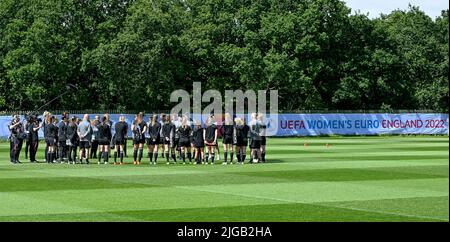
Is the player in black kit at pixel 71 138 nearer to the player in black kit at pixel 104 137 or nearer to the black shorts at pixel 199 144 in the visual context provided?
the player in black kit at pixel 104 137

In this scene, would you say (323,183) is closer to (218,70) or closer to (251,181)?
(251,181)

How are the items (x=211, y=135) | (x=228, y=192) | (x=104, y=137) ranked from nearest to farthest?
(x=228, y=192) < (x=104, y=137) < (x=211, y=135)

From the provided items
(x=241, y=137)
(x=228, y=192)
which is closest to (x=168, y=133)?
(x=241, y=137)

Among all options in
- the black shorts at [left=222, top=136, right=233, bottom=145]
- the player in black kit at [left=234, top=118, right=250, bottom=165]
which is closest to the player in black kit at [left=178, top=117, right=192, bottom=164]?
the black shorts at [left=222, top=136, right=233, bottom=145]

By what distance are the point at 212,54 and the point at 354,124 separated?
46.5ft

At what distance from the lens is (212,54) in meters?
77.9

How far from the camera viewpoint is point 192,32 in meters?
77.2

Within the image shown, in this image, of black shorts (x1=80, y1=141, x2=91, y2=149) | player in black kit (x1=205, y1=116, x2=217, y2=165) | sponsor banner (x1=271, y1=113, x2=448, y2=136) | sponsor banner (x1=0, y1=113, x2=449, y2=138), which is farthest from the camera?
sponsor banner (x1=271, y1=113, x2=448, y2=136)

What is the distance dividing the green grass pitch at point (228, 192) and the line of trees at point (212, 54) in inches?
1537

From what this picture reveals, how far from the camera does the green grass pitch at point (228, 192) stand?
16516mm

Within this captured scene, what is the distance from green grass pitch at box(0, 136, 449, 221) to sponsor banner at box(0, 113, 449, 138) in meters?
38.4

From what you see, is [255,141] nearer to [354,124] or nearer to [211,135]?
[211,135]

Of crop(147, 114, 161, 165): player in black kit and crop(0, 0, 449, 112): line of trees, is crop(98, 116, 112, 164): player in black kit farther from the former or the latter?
crop(0, 0, 449, 112): line of trees

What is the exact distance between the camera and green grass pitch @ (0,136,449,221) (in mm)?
16516
